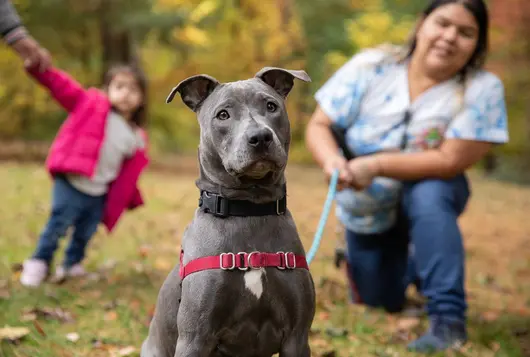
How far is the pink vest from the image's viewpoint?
4121 mm

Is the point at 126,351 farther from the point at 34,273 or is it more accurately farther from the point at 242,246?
the point at 34,273

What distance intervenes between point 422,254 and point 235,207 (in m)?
1.81

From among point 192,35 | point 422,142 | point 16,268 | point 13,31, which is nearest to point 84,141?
point 13,31

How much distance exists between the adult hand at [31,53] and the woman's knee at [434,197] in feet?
8.05

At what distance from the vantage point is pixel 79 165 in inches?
161

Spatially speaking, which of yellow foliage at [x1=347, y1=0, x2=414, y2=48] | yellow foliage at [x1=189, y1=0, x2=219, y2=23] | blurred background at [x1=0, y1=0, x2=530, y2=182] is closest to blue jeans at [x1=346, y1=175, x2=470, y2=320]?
blurred background at [x1=0, y1=0, x2=530, y2=182]

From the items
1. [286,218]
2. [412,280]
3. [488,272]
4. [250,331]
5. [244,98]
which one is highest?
[244,98]

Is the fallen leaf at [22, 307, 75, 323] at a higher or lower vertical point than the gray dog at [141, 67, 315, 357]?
lower

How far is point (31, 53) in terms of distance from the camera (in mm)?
3701

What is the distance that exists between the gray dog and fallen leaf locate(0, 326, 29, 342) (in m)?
1.23

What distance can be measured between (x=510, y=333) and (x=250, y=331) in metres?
2.25

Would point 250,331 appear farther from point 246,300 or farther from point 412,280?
point 412,280

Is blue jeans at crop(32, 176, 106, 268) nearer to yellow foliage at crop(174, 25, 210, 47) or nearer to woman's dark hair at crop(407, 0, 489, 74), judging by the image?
woman's dark hair at crop(407, 0, 489, 74)

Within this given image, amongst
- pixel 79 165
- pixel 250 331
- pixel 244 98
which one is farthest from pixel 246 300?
pixel 79 165
